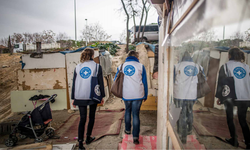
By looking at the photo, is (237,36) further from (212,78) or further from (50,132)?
(50,132)

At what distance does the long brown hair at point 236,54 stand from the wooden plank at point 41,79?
6.44 metres

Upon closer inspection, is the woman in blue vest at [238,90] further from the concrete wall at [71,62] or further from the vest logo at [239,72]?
the concrete wall at [71,62]

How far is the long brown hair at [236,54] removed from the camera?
0.62 m

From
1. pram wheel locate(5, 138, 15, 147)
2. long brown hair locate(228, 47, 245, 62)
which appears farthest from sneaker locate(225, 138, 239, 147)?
pram wheel locate(5, 138, 15, 147)

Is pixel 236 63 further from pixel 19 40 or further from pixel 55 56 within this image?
pixel 19 40

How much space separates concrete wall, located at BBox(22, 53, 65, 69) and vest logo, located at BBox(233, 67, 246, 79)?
21.2 ft

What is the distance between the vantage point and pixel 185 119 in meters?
1.35

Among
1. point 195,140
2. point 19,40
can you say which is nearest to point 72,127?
point 195,140

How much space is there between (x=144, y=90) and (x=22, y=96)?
555 cm

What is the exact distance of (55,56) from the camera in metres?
6.43

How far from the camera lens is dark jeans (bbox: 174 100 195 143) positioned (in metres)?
1.24

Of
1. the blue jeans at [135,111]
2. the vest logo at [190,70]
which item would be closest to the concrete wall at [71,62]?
the blue jeans at [135,111]

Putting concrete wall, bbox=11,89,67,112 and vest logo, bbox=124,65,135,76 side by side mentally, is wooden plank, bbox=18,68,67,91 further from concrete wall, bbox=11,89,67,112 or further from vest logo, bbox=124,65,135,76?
vest logo, bbox=124,65,135,76

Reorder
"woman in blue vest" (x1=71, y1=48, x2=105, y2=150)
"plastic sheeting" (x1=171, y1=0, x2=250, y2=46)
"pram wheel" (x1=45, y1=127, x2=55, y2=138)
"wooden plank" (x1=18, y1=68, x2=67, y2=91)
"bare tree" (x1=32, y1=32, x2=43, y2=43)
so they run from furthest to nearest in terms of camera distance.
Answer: "bare tree" (x1=32, y1=32, x2=43, y2=43) < "wooden plank" (x1=18, y1=68, x2=67, y2=91) < "pram wheel" (x1=45, y1=127, x2=55, y2=138) < "woman in blue vest" (x1=71, y1=48, x2=105, y2=150) < "plastic sheeting" (x1=171, y1=0, x2=250, y2=46)
